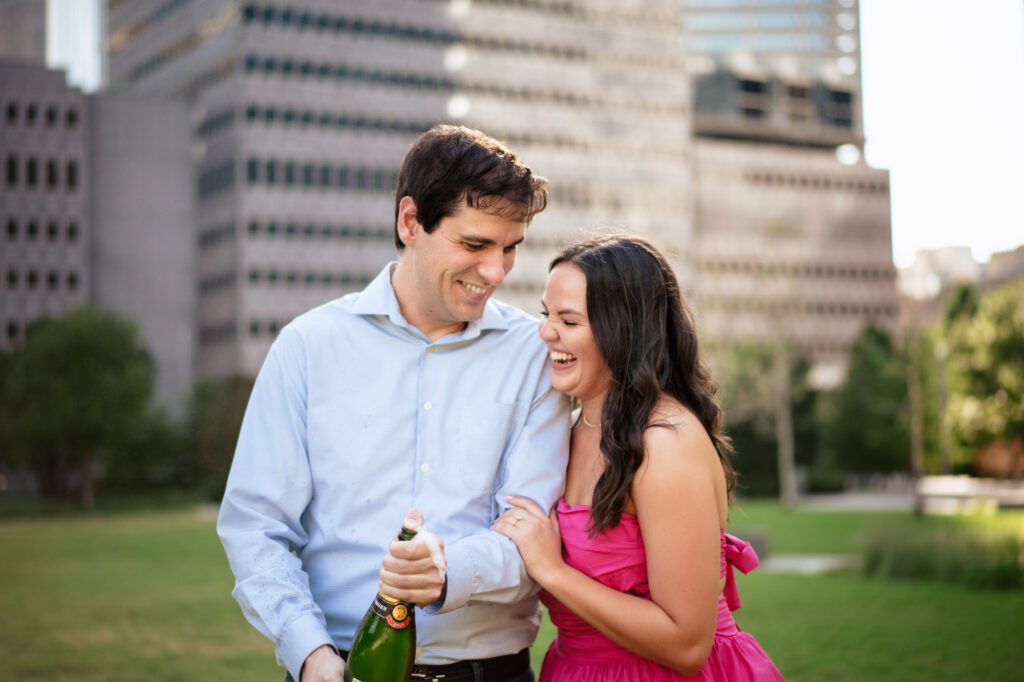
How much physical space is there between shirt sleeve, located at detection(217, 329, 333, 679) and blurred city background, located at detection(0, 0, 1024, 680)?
59.2 ft

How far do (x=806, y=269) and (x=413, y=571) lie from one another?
105m

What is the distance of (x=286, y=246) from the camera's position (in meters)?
78.9

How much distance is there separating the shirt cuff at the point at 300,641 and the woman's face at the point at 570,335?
3.57ft

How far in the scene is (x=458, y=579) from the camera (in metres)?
3.06

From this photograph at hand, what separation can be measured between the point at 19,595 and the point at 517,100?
2877 inches

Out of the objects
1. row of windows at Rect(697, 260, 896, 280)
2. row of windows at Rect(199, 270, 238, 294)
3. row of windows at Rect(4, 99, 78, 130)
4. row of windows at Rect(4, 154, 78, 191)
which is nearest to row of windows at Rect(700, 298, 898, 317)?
row of windows at Rect(697, 260, 896, 280)

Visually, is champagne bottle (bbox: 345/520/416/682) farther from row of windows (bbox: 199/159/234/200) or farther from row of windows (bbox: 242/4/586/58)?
row of windows (bbox: 242/4/586/58)

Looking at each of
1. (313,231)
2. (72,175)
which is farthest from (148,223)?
(313,231)

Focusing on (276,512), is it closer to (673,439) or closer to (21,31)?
(673,439)

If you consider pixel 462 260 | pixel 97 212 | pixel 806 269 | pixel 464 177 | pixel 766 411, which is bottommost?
pixel 766 411

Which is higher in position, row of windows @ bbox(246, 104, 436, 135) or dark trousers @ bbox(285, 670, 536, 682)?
row of windows @ bbox(246, 104, 436, 135)

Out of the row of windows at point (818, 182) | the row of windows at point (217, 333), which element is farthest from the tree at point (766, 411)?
the row of windows at point (818, 182)

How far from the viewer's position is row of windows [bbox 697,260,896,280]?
99500mm

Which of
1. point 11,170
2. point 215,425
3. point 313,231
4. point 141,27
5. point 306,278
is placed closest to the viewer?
point 215,425
